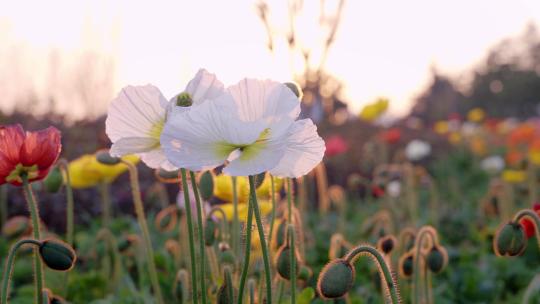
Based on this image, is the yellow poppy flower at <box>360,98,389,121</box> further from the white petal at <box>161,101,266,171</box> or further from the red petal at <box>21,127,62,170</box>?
the white petal at <box>161,101,266,171</box>

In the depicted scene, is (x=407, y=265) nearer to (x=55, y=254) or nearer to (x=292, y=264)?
(x=292, y=264)

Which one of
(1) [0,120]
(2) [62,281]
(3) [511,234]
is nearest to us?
(3) [511,234]

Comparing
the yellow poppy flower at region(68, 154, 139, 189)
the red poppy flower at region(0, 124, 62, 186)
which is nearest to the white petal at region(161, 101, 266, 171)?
Result: the red poppy flower at region(0, 124, 62, 186)

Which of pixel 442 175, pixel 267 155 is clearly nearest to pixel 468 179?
pixel 442 175

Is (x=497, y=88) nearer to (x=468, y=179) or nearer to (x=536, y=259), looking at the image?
(x=468, y=179)

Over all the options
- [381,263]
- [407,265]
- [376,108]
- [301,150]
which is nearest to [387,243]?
[407,265]

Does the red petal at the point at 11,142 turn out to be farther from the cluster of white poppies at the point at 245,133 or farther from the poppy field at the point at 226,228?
the cluster of white poppies at the point at 245,133

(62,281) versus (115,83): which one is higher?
(115,83)
